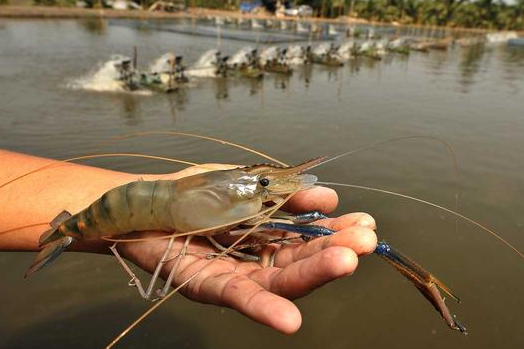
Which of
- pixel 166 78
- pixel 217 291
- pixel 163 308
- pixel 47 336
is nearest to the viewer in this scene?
pixel 217 291

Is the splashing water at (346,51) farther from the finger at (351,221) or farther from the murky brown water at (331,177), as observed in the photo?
the finger at (351,221)

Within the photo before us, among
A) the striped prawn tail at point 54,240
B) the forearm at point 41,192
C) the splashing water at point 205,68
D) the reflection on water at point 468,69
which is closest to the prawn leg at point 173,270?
the forearm at point 41,192

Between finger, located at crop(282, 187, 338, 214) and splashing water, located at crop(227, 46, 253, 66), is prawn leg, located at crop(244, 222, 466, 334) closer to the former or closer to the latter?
finger, located at crop(282, 187, 338, 214)

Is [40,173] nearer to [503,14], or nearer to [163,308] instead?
[163,308]

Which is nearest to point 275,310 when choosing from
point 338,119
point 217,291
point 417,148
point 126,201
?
point 217,291

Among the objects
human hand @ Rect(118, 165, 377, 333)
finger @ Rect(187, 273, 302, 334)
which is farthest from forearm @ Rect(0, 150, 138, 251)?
finger @ Rect(187, 273, 302, 334)

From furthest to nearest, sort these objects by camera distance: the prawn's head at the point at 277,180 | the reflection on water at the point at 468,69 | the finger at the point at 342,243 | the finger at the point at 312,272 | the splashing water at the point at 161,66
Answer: the reflection on water at the point at 468,69 → the splashing water at the point at 161,66 → the prawn's head at the point at 277,180 → the finger at the point at 342,243 → the finger at the point at 312,272
